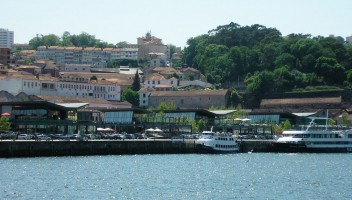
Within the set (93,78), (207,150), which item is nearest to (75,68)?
(93,78)

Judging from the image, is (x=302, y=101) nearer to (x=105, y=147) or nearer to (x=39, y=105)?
(x=39, y=105)

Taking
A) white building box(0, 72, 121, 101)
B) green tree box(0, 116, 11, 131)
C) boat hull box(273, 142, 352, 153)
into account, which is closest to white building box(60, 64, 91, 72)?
white building box(0, 72, 121, 101)

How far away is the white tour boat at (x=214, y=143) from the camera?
293 feet

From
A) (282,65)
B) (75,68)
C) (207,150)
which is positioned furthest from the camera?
(75,68)

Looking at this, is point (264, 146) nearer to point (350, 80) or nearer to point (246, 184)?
point (246, 184)

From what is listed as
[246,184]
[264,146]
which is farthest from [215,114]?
[246,184]

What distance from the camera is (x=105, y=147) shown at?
271 feet

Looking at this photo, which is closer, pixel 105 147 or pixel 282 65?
pixel 105 147

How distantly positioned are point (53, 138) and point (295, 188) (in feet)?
99.8

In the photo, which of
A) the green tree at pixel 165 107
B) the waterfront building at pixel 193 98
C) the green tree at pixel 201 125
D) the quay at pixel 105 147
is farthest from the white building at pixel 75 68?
→ the quay at pixel 105 147

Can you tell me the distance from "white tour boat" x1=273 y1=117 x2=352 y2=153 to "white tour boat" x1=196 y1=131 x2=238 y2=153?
642cm

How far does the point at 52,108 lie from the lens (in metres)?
92.4

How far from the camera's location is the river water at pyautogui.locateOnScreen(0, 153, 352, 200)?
52.2 m

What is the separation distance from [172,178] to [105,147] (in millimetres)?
21520
